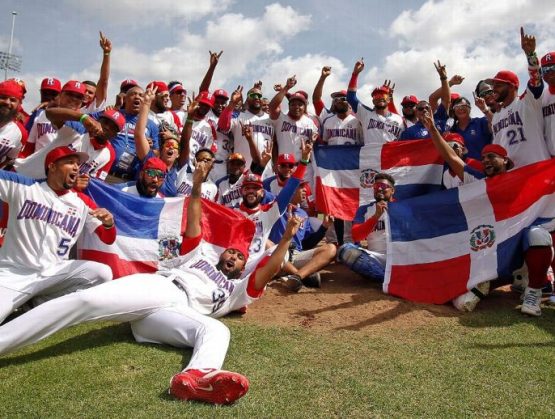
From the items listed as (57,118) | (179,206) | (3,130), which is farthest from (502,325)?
(3,130)

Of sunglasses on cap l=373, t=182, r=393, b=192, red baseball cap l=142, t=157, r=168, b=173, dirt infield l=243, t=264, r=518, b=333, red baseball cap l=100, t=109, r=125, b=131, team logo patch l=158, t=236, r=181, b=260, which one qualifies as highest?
red baseball cap l=100, t=109, r=125, b=131

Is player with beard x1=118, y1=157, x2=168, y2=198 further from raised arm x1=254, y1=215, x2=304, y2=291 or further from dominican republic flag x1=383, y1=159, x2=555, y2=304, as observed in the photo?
dominican republic flag x1=383, y1=159, x2=555, y2=304

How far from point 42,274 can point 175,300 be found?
1442 mm

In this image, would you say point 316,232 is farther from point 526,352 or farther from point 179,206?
point 526,352

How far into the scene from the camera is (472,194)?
6512 mm

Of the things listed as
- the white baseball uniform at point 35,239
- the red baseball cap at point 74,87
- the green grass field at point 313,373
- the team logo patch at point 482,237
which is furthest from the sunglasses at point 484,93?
the white baseball uniform at point 35,239

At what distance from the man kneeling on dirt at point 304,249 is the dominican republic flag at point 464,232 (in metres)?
1.05

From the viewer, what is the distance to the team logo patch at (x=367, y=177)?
8984 millimetres

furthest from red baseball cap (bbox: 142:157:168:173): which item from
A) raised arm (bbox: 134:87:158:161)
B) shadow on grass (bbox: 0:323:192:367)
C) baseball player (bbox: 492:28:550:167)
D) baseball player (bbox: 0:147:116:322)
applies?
baseball player (bbox: 492:28:550:167)

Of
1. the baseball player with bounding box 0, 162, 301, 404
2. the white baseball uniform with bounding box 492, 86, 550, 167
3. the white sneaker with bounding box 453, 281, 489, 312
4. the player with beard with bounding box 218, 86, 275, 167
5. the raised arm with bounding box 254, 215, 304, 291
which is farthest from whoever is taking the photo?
the player with beard with bounding box 218, 86, 275, 167

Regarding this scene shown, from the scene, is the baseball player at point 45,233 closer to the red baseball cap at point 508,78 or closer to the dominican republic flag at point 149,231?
the dominican republic flag at point 149,231

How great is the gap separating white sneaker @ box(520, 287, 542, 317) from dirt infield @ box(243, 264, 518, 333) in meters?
0.45

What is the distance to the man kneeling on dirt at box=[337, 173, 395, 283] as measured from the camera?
22.8ft

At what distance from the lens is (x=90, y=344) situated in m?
4.41
